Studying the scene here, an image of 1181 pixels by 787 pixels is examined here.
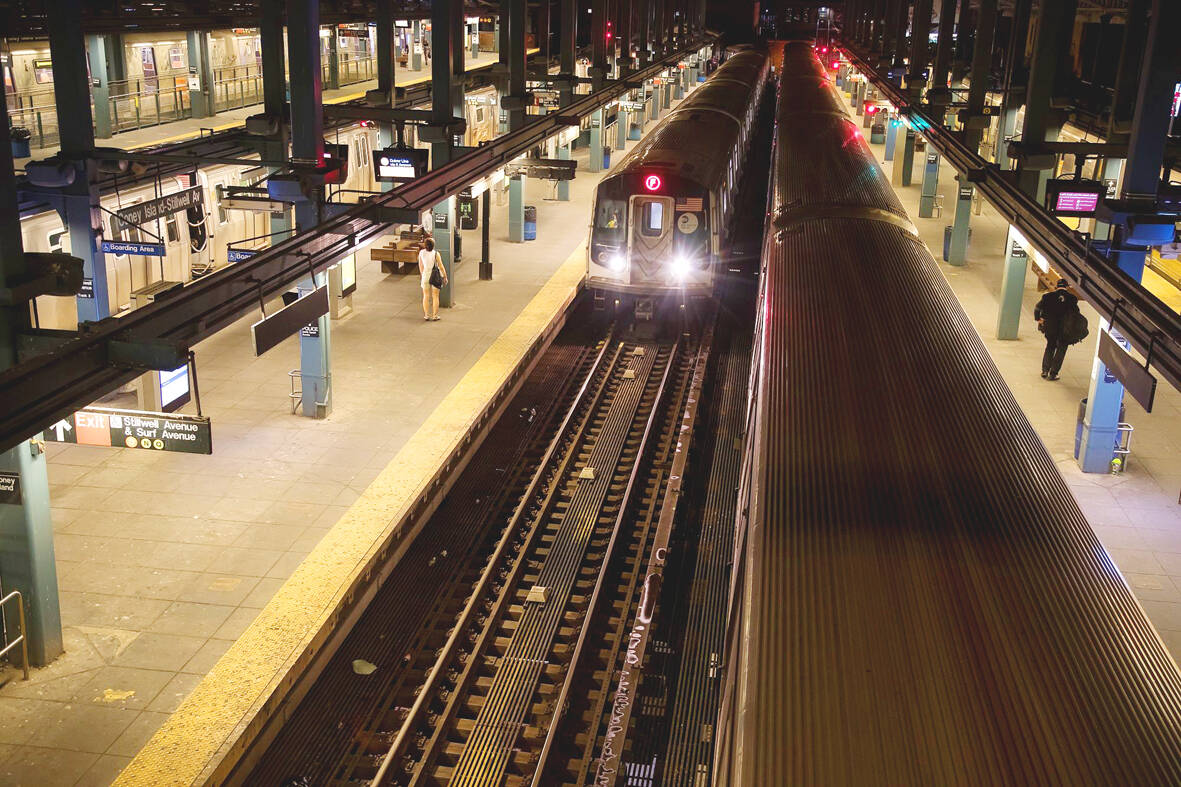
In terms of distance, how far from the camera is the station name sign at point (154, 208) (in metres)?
11.7

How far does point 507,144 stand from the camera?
49.3 feet

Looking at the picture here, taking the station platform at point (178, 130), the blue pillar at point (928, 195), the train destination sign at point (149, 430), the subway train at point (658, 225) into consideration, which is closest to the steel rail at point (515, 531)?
the subway train at point (658, 225)

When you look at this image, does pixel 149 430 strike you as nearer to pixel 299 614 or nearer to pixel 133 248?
pixel 299 614

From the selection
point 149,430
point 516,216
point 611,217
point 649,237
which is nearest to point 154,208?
point 149,430

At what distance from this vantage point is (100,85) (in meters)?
20.7

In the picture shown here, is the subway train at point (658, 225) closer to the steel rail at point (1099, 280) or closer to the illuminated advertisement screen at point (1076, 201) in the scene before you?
the steel rail at point (1099, 280)

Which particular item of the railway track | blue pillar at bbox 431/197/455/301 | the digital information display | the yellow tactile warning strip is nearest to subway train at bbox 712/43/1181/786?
the railway track

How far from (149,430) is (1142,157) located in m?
8.57

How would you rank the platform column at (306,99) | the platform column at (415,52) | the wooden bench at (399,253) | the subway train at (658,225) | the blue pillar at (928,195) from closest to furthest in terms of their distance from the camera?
the platform column at (306,99), the subway train at (658,225), the wooden bench at (399,253), the blue pillar at (928,195), the platform column at (415,52)

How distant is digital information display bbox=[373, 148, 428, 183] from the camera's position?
44.4 feet

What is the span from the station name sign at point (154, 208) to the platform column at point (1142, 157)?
9473 millimetres

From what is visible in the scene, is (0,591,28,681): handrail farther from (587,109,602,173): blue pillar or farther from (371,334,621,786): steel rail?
(587,109,602,173): blue pillar

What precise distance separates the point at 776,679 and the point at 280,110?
9.09 metres

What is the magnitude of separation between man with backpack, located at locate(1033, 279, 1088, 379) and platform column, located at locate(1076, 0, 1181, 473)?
275cm
